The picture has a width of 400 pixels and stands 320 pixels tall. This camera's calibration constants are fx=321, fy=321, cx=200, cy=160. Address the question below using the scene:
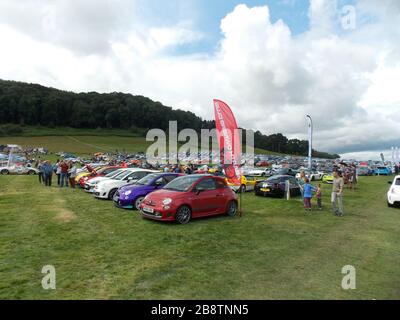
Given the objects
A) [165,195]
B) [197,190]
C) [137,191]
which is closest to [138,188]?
[137,191]

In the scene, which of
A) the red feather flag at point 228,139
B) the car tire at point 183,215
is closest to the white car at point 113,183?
the red feather flag at point 228,139

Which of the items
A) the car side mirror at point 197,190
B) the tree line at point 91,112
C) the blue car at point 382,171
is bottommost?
the blue car at point 382,171

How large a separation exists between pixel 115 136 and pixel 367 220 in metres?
106

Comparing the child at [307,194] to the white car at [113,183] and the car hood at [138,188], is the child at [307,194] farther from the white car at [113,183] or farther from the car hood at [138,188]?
the white car at [113,183]

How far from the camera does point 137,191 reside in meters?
12.8

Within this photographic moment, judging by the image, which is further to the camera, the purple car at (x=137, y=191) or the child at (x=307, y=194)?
the child at (x=307, y=194)

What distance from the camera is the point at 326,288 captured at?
18.7ft

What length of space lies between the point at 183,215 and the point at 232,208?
2.59m

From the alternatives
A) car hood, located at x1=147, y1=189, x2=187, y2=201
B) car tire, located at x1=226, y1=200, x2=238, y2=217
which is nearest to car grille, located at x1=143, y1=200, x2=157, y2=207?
car hood, located at x1=147, y1=189, x2=187, y2=201

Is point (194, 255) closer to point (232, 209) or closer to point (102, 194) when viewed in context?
point (232, 209)

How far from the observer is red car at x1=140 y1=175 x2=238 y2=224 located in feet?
33.6

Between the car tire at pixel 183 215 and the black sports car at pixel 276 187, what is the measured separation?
877 centimetres

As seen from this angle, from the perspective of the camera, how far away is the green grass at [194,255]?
5469 millimetres

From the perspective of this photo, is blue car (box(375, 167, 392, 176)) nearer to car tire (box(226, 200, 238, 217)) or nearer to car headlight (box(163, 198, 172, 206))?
car tire (box(226, 200, 238, 217))
